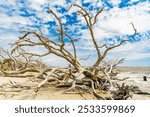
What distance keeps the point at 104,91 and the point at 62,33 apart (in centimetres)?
152

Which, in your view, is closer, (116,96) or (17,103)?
(17,103)

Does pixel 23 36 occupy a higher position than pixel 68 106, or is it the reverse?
pixel 23 36

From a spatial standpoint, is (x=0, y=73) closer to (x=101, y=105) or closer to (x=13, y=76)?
(x=13, y=76)

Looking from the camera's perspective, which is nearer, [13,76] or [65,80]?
[65,80]

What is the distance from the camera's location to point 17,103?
14.0 ft

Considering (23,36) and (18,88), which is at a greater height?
(23,36)

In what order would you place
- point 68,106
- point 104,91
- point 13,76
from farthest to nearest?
point 13,76 < point 104,91 < point 68,106

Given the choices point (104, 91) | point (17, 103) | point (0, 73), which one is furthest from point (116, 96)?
point (0, 73)

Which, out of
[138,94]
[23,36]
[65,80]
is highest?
[23,36]

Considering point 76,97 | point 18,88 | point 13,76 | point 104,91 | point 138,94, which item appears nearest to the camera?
point 76,97

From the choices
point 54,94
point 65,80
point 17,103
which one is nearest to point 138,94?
point 65,80

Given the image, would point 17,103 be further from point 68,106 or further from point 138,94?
point 138,94

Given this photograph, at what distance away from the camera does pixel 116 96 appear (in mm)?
5613

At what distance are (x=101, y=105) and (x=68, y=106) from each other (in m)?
0.53
